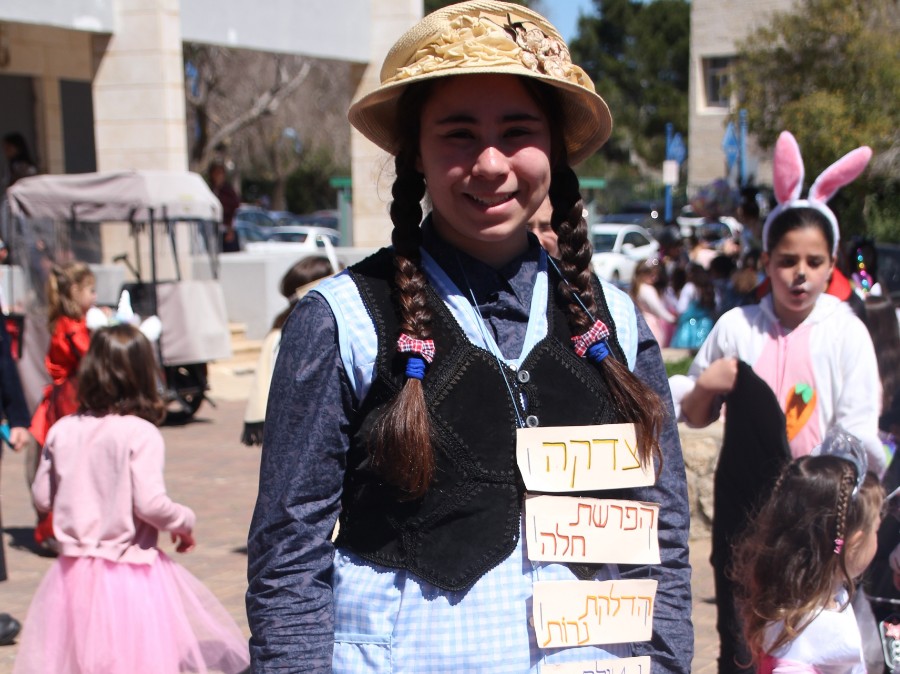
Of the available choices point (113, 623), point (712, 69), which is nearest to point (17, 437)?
point (113, 623)

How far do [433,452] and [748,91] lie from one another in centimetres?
2054

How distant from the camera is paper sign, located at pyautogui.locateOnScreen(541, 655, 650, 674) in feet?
6.08

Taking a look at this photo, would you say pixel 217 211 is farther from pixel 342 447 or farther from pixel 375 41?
pixel 342 447

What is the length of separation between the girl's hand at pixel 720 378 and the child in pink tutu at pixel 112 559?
6.69 feet

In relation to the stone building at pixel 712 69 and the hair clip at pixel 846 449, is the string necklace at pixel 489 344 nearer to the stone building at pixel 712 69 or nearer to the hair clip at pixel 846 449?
the hair clip at pixel 846 449

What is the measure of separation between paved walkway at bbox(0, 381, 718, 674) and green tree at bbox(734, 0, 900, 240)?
12.1m

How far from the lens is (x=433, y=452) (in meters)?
1.81

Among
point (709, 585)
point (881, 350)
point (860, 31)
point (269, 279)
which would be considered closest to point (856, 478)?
point (881, 350)

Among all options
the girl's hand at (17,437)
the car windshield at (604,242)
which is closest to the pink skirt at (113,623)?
the girl's hand at (17,437)

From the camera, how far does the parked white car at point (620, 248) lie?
25.1 metres

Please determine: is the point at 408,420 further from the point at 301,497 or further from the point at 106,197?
the point at 106,197

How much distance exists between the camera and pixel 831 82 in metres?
19.9

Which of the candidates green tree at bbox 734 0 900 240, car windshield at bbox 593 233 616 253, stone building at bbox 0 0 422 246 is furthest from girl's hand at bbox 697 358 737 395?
car windshield at bbox 593 233 616 253

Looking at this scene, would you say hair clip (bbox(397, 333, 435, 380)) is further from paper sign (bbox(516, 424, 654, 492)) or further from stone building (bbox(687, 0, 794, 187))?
stone building (bbox(687, 0, 794, 187))
